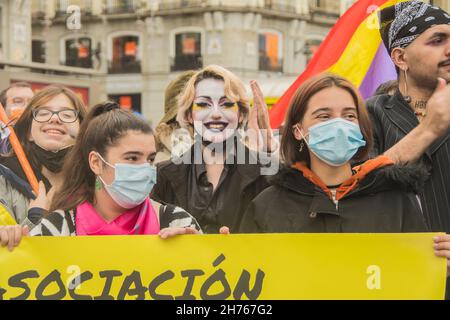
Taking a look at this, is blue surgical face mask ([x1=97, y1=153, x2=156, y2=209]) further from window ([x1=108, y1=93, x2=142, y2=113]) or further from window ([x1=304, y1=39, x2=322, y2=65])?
window ([x1=108, y1=93, x2=142, y2=113])

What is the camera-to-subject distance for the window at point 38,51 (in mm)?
31984

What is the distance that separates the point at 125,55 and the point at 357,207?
3011cm

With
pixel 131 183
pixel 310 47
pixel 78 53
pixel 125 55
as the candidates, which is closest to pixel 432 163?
pixel 131 183

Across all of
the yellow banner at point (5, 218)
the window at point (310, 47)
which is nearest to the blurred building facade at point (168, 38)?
the window at point (310, 47)

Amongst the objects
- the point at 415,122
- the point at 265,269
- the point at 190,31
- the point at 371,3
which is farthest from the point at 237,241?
the point at 190,31

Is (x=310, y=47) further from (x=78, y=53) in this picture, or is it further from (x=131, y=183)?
(x=131, y=183)

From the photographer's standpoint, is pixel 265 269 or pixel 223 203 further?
pixel 223 203

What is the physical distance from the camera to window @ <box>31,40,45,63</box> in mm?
31984

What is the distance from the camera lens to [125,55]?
32.8 metres

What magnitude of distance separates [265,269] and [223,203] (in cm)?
70

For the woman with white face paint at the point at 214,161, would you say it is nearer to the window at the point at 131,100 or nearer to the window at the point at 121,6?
the window at the point at 131,100
